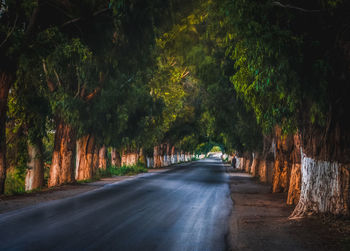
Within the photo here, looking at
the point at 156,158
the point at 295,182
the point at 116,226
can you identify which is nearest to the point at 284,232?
the point at 116,226

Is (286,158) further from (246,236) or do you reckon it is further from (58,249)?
(58,249)

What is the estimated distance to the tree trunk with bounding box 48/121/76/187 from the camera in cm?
1891

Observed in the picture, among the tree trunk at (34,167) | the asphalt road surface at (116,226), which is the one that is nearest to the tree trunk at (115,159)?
the tree trunk at (34,167)

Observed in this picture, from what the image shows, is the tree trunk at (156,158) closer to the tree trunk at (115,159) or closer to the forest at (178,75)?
the tree trunk at (115,159)

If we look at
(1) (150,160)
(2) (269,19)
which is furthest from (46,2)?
(1) (150,160)

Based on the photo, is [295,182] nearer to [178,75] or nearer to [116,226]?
[116,226]

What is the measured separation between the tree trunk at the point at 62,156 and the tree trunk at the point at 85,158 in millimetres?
4149

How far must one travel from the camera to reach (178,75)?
2522 cm

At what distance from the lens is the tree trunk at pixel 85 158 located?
23547 mm

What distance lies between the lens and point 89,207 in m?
10.7

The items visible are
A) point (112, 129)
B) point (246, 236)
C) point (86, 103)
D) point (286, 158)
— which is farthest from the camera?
point (112, 129)

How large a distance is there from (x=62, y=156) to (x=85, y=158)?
4783 mm

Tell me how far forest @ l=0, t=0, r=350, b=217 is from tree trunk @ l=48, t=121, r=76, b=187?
6 cm

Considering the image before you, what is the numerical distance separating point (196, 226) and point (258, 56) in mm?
4107
